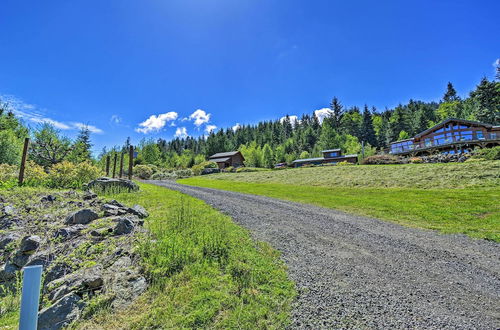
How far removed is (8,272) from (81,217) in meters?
1.63

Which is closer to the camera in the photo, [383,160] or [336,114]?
[383,160]

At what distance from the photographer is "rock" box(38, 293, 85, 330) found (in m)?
2.94

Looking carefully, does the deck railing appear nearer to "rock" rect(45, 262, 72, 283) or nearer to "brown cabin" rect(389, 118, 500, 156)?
"brown cabin" rect(389, 118, 500, 156)

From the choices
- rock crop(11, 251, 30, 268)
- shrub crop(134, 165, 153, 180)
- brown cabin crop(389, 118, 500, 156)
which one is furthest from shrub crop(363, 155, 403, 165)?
shrub crop(134, 165, 153, 180)

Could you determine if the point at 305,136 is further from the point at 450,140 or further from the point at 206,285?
the point at 206,285

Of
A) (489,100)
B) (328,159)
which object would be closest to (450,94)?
(489,100)

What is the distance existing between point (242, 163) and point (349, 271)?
5893 cm

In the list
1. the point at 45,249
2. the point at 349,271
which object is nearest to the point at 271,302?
the point at 349,271

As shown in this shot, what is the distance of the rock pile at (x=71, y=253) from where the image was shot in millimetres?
3334

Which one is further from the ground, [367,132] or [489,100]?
[489,100]

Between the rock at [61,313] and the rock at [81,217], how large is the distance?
3.26 meters

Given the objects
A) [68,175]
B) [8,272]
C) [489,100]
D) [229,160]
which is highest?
[489,100]

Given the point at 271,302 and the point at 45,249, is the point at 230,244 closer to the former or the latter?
the point at 271,302

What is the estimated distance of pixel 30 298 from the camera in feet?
5.44
